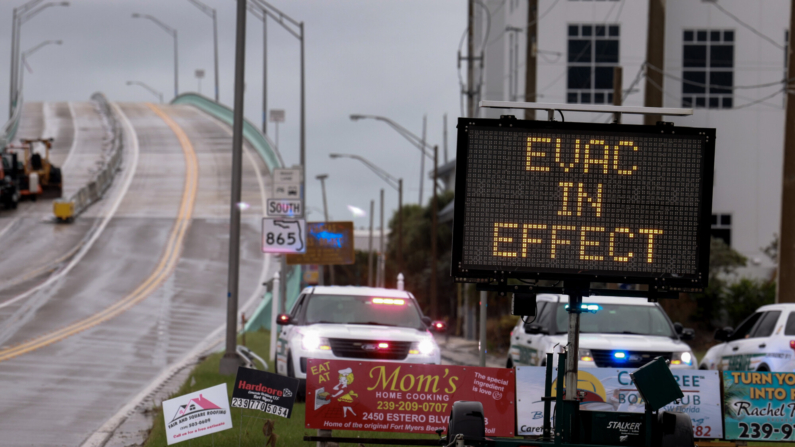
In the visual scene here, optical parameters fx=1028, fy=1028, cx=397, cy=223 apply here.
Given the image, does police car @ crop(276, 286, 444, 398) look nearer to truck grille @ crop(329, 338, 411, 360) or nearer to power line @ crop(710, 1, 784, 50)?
truck grille @ crop(329, 338, 411, 360)

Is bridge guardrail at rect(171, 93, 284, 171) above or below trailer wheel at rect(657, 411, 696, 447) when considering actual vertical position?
above

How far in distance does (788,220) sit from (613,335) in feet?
17.7

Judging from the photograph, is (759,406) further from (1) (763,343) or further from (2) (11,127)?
(2) (11,127)

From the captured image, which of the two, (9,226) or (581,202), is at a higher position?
(581,202)

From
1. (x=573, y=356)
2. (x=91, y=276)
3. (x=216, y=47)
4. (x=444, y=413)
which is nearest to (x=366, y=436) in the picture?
(x=444, y=413)

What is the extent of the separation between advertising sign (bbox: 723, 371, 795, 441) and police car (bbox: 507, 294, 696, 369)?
13.1ft

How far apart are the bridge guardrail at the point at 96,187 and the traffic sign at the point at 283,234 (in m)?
30.3

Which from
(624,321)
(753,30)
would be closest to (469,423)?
(624,321)

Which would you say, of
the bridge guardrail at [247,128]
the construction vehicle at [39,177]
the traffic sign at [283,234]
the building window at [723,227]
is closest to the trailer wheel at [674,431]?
the traffic sign at [283,234]

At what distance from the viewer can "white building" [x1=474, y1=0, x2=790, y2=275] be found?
43.0 metres

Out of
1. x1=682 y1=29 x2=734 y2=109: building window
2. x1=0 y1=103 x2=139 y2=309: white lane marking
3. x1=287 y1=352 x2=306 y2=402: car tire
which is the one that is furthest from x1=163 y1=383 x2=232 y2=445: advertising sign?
x1=682 y1=29 x2=734 y2=109: building window

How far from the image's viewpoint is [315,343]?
14.4 meters

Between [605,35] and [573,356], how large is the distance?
39.7 m

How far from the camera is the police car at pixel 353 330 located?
A: 14375mm
